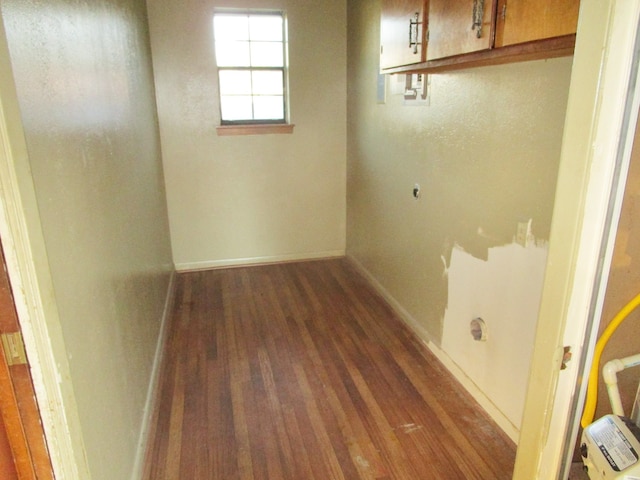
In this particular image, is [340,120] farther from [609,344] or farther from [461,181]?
[609,344]

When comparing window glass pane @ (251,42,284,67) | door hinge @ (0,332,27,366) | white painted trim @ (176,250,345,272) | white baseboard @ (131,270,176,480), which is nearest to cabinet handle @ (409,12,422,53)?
door hinge @ (0,332,27,366)

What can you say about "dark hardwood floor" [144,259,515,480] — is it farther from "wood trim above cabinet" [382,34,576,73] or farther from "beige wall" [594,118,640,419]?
"wood trim above cabinet" [382,34,576,73]

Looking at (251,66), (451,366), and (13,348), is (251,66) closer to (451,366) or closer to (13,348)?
(451,366)

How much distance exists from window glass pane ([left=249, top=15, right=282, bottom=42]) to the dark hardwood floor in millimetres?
2300

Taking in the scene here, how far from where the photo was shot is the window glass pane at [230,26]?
3.73m

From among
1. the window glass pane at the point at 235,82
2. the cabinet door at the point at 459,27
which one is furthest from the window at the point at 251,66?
the cabinet door at the point at 459,27

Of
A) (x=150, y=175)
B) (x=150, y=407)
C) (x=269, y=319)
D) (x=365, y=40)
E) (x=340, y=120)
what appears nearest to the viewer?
(x=150, y=407)

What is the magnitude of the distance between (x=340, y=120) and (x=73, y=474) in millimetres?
3571

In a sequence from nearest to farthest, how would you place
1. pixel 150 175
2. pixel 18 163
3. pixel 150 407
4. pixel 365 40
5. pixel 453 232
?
pixel 18 163 → pixel 150 407 → pixel 453 232 → pixel 150 175 → pixel 365 40

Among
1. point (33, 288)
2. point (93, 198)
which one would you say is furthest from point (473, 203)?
point (33, 288)

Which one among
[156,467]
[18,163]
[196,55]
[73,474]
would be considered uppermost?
[196,55]

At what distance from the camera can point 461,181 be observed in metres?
2.27

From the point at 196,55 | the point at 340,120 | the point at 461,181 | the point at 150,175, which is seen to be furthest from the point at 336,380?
the point at 196,55

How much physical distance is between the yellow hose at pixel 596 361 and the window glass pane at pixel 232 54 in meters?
3.61
